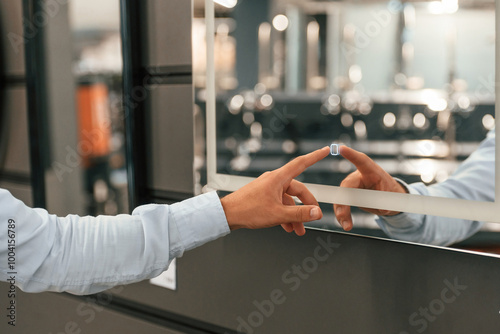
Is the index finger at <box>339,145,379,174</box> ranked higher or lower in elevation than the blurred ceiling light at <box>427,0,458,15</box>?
lower

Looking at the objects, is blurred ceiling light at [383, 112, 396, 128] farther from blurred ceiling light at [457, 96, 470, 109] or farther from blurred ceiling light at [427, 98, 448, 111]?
blurred ceiling light at [457, 96, 470, 109]

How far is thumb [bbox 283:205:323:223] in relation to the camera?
0.67 meters

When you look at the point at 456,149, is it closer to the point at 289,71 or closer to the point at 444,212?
the point at 444,212

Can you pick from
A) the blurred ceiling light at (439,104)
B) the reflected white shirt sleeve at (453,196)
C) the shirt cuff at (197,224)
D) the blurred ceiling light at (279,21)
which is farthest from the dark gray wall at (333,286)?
the blurred ceiling light at (279,21)

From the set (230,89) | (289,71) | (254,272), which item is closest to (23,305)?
(254,272)

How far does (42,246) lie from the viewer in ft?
2.39

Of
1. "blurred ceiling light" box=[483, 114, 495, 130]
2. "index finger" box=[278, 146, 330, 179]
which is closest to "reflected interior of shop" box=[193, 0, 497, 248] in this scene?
"blurred ceiling light" box=[483, 114, 495, 130]

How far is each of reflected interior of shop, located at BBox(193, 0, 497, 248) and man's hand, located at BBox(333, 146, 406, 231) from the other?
0.07 ft

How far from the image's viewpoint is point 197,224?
2.50ft

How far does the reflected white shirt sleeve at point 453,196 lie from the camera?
0.71 meters

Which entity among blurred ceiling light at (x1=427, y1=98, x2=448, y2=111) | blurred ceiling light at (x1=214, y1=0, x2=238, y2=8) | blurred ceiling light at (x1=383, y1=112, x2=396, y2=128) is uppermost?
blurred ceiling light at (x1=214, y1=0, x2=238, y2=8)

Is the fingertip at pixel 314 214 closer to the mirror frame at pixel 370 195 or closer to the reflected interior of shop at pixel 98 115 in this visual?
the mirror frame at pixel 370 195

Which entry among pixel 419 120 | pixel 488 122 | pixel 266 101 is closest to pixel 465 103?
pixel 488 122

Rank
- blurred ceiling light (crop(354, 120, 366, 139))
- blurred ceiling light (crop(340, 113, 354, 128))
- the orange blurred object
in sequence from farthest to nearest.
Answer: the orange blurred object, blurred ceiling light (crop(340, 113, 354, 128)), blurred ceiling light (crop(354, 120, 366, 139))
